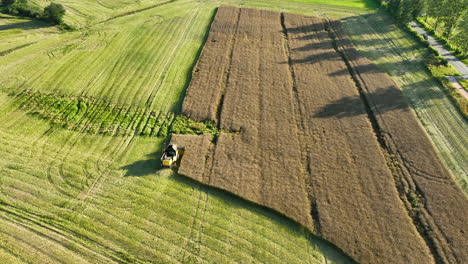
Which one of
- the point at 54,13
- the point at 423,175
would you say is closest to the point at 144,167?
the point at 423,175

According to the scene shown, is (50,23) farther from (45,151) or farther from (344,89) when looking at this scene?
(344,89)

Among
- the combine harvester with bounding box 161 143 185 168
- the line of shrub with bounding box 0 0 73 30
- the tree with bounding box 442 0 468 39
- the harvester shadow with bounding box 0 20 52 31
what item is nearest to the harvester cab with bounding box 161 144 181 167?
the combine harvester with bounding box 161 143 185 168

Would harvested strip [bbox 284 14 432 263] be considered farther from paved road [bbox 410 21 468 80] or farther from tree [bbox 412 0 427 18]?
tree [bbox 412 0 427 18]

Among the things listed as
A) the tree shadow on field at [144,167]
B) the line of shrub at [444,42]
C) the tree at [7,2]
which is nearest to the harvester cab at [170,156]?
the tree shadow on field at [144,167]

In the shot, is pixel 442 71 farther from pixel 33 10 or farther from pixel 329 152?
pixel 33 10

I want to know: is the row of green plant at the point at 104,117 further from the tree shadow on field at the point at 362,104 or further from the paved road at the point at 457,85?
the paved road at the point at 457,85

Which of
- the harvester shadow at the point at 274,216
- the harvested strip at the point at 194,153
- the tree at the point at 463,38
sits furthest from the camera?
the tree at the point at 463,38

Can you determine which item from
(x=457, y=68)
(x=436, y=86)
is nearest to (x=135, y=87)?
(x=436, y=86)
